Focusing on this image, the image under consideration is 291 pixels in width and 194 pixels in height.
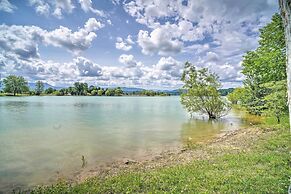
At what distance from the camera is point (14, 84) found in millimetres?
166875

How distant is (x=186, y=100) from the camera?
43062 mm

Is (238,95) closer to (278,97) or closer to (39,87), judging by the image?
(278,97)

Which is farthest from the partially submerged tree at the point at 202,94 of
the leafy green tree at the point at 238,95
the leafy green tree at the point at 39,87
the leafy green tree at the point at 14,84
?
the leafy green tree at the point at 39,87

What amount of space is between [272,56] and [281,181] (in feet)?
49.2

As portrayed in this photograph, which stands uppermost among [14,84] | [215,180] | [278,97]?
[14,84]

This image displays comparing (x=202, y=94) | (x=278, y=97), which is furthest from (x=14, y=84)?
(x=278, y=97)

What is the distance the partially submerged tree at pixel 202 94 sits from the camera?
4103 centimetres

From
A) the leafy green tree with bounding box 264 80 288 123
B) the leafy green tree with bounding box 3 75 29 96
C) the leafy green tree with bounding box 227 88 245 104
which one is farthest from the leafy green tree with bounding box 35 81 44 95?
the leafy green tree with bounding box 264 80 288 123

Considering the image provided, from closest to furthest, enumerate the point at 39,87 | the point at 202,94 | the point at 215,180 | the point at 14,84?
the point at 215,180, the point at 202,94, the point at 14,84, the point at 39,87

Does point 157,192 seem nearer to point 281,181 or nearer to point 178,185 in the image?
point 178,185

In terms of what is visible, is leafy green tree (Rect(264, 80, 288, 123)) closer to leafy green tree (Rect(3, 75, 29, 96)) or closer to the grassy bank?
the grassy bank

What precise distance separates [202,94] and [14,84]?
544 ft

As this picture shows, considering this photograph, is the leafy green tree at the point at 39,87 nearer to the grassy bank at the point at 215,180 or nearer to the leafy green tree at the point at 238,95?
the leafy green tree at the point at 238,95

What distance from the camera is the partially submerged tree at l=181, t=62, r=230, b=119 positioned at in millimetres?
41031
